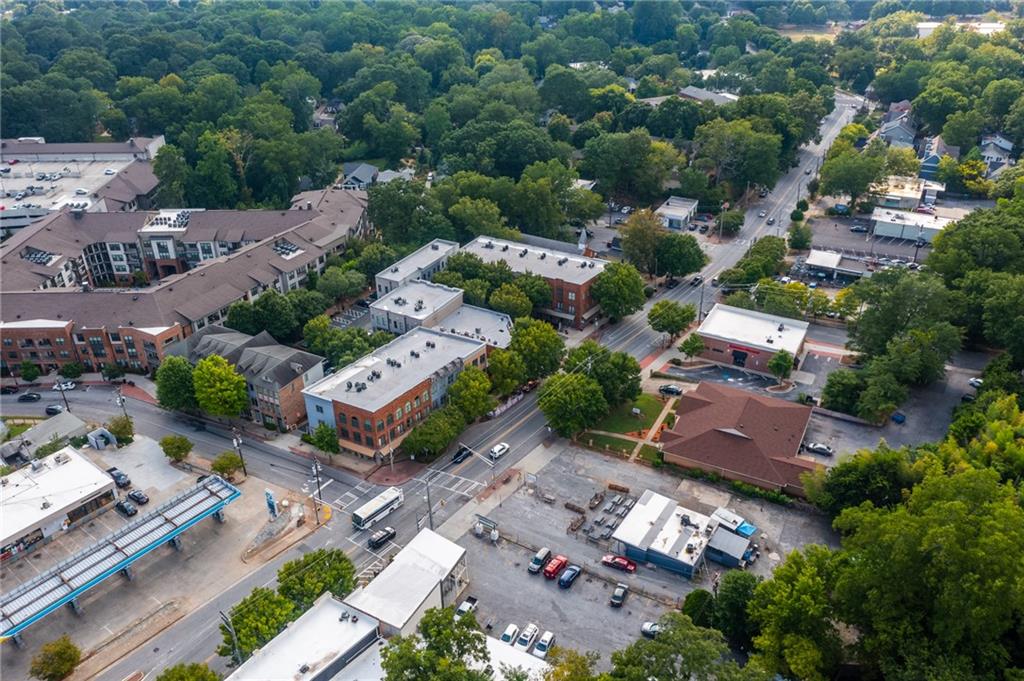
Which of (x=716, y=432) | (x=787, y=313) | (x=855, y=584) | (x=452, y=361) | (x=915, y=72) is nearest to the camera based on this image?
(x=855, y=584)

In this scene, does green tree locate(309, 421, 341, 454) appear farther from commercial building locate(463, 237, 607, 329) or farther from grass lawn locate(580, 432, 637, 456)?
commercial building locate(463, 237, 607, 329)

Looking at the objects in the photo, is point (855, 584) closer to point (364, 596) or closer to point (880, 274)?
point (364, 596)

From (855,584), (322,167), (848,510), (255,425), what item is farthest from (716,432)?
(322,167)

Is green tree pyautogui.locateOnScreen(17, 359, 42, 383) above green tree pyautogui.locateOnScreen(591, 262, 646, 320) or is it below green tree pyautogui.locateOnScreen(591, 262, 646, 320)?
below

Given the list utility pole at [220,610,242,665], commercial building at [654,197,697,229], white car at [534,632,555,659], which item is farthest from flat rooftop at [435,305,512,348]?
utility pole at [220,610,242,665]

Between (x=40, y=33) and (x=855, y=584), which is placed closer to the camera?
(x=855, y=584)

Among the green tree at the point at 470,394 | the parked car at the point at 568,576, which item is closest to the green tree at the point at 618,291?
the green tree at the point at 470,394

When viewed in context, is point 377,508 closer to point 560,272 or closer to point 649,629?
point 649,629
